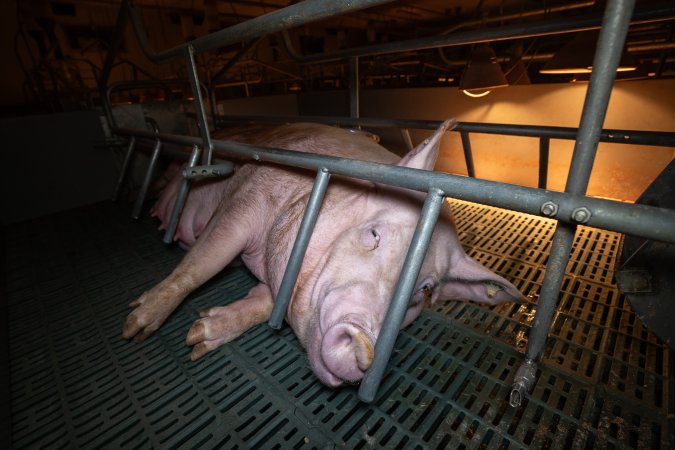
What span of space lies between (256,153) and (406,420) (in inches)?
63.2

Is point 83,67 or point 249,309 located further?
point 83,67

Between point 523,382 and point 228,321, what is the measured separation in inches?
61.6

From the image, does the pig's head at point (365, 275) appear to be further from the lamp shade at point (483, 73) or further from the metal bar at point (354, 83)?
the lamp shade at point (483, 73)

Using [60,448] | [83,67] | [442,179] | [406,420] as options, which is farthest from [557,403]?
[83,67]

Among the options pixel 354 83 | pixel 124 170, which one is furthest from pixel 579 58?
pixel 124 170

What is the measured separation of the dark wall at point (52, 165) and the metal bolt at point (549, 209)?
5122 mm

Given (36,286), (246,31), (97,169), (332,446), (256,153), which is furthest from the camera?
(97,169)

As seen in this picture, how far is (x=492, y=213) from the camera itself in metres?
3.57

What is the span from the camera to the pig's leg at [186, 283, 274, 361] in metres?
1.93

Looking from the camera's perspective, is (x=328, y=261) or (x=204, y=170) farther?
(x=204, y=170)

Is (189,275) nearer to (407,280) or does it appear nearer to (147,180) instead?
(407,280)

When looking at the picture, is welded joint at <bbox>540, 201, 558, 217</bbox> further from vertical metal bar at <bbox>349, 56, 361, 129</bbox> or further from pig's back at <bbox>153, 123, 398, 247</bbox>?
vertical metal bar at <bbox>349, 56, 361, 129</bbox>

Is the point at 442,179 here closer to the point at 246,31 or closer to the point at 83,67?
the point at 246,31

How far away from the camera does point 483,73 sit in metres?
3.94
